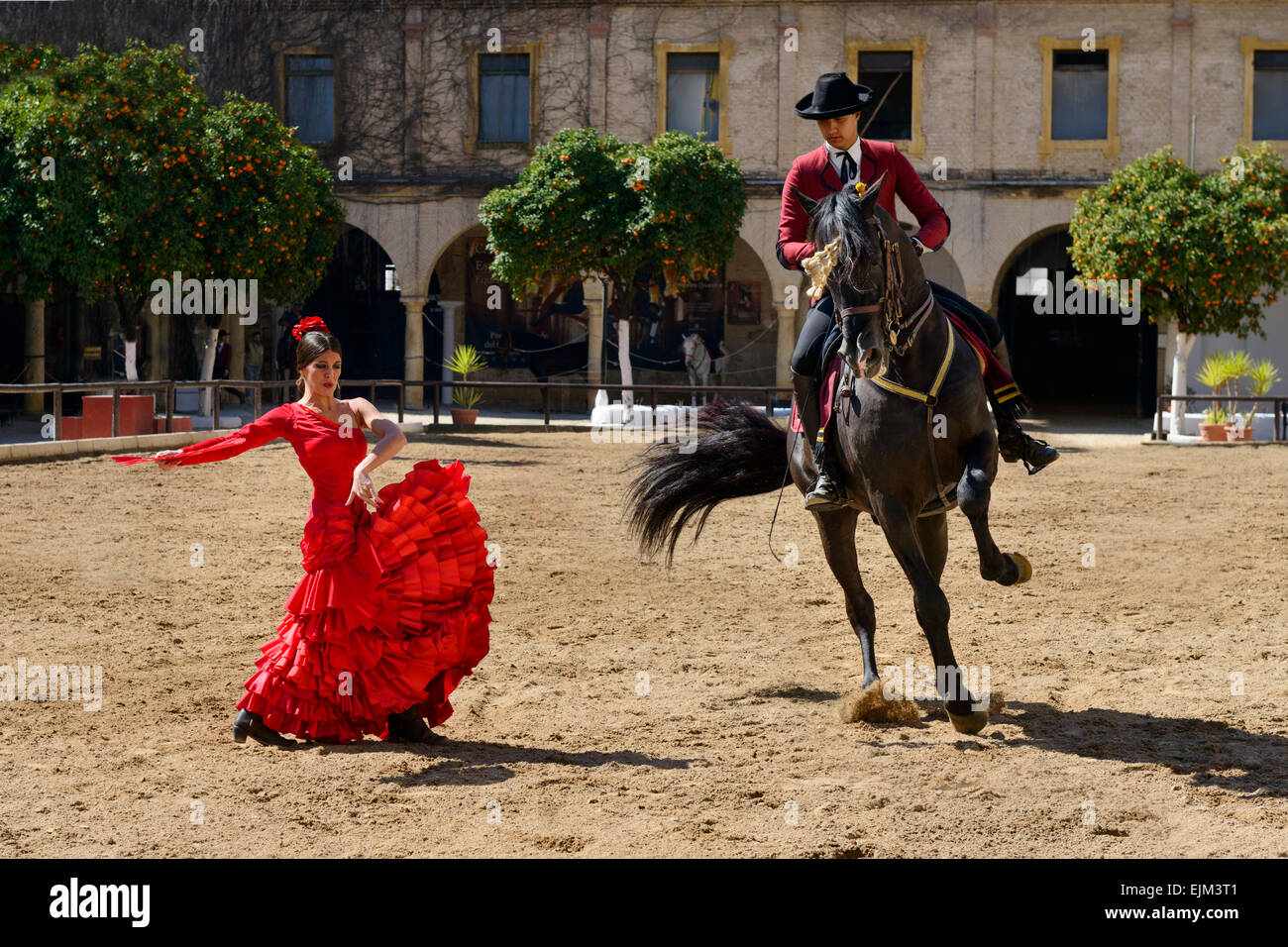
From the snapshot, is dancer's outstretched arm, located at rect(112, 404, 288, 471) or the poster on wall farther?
the poster on wall

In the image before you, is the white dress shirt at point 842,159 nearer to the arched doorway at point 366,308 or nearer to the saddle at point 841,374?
the saddle at point 841,374

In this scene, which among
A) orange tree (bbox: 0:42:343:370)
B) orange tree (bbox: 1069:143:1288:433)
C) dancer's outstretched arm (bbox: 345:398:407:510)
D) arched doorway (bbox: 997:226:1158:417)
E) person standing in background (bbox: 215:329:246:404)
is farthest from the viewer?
arched doorway (bbox: 997:226:1158:417)

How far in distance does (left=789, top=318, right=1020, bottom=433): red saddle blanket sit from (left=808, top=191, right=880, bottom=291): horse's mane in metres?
0.91

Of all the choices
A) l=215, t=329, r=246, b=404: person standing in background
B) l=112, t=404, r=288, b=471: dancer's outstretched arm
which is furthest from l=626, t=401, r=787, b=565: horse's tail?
l=215, t=329, r=246, b=404: person standing in background

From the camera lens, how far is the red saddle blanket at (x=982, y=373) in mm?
7449

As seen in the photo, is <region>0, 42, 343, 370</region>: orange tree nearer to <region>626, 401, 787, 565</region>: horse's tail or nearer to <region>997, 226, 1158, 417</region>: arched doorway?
→ <region>626, 401, 787, 565</region>: horse's tail

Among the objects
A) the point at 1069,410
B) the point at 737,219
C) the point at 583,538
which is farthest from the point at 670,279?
the point at 583,538

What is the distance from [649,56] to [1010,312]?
9.68m

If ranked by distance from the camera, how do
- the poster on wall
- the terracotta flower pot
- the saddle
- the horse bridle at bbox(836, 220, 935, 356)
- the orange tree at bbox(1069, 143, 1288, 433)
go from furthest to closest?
the poster on wall < the terracotta flower pot < the orange tree at bbox(1069, 143, 1288, 433) < the saddle < the horse bridle at bbox(836, 220, 935, 356)

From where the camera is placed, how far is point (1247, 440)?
2259cm

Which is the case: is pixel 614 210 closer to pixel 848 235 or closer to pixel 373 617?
pixel 848 235

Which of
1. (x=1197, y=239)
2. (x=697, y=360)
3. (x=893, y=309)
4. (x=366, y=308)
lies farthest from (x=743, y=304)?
(x=893, y=309)

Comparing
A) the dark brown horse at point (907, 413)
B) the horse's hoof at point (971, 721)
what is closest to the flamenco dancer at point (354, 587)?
the dark brown horse at point (907, 413)

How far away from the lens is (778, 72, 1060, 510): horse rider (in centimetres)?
752
